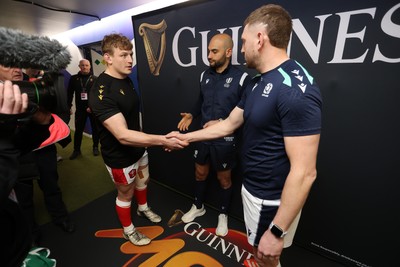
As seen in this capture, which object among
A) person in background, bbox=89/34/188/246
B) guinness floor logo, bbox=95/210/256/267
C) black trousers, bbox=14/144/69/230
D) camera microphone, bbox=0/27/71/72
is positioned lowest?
guinness floor logo, bbox=95/210/256/267

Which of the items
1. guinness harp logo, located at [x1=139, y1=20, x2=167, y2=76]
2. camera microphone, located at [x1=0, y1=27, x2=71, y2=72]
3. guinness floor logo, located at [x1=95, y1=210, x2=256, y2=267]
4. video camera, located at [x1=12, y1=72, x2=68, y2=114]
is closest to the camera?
camera microphone, located at [x1=0, y1=27, x2=71, y2=72]

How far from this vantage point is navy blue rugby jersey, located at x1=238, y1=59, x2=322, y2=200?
895 mm

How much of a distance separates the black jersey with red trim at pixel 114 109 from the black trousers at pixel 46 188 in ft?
2.03

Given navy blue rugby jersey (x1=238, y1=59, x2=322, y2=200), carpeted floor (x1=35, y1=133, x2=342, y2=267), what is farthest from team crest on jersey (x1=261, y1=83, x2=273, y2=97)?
carpeted floor (x1=35, y1=133, x2=342, y2=267)

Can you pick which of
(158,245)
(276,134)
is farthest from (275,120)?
(158,245)

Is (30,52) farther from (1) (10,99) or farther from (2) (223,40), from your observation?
(2) (223,40)

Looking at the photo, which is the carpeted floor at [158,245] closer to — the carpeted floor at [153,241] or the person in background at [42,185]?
the carpeted floor at [153,241]

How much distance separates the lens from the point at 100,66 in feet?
14.8

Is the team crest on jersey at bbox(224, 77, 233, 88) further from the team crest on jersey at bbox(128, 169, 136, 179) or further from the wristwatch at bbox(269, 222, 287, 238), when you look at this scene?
the wristwatch at bbox(269, 222, 287, 238)

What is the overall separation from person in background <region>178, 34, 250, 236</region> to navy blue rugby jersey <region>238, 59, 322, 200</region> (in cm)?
61

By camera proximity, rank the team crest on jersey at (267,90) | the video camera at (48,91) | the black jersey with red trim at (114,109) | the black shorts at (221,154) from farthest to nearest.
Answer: the black shorts at (221,154) < the black jersey with red trim at (114,109) < the team crest on jersey at (267,90) < the video camera at (48,91)

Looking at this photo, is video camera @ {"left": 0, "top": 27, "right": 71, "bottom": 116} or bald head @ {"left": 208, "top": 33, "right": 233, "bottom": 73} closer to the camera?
video camera @ {"left": 0, "top": 27, "right": 71, "bottom": 116}

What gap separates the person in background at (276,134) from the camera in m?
0.89

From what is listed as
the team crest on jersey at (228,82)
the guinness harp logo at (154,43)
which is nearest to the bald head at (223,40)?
the team crest on jersey at (228,82)
